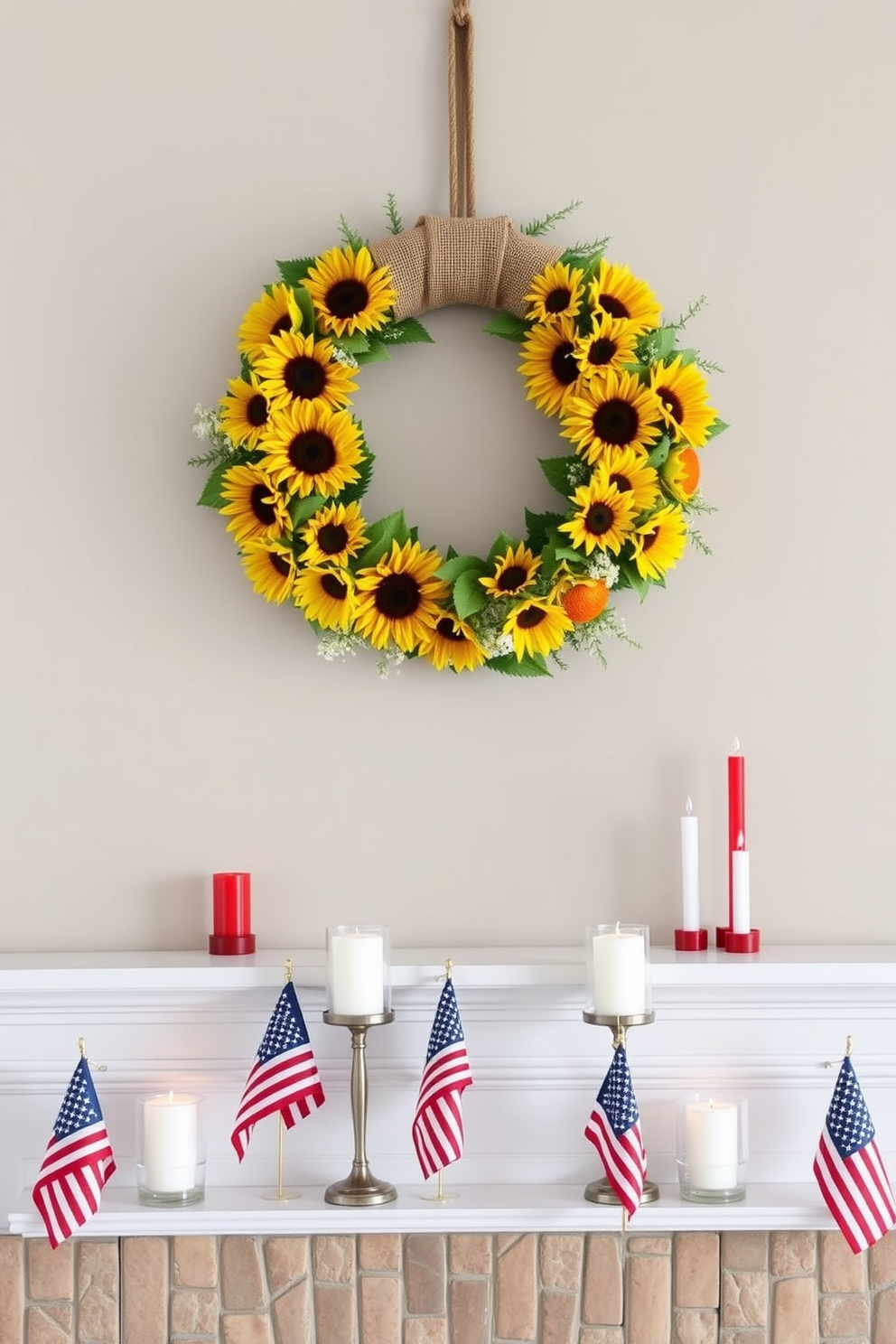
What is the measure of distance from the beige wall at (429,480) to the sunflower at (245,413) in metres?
0.10

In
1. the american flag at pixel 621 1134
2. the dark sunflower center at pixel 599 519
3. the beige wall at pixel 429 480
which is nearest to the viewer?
the american flag at pixel 621 1134

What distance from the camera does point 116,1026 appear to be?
5.47 ft

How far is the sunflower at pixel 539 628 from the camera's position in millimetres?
1643

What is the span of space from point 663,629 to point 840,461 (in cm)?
33

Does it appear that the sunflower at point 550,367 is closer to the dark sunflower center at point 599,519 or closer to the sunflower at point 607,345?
the sunflower at point 607,345

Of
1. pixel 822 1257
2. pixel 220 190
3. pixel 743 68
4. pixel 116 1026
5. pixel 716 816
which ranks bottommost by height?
pixel 822 1257

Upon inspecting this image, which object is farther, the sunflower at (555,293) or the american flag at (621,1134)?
the sunflower at (555,293)

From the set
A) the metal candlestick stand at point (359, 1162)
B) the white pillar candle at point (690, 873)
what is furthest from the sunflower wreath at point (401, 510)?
the metal candlestick stand at point (359, 1162)

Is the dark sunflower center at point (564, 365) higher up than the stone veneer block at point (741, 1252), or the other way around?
the dark sunflower center at point (564, 365)

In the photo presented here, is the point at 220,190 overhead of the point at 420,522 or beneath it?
overhead

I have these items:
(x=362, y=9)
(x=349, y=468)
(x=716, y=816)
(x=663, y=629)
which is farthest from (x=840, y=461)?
(x=362, y=9)

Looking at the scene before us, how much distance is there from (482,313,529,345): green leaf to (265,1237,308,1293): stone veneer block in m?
1.17

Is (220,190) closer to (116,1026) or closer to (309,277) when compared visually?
(309,277)

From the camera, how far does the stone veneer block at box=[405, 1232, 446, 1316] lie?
162 cm
